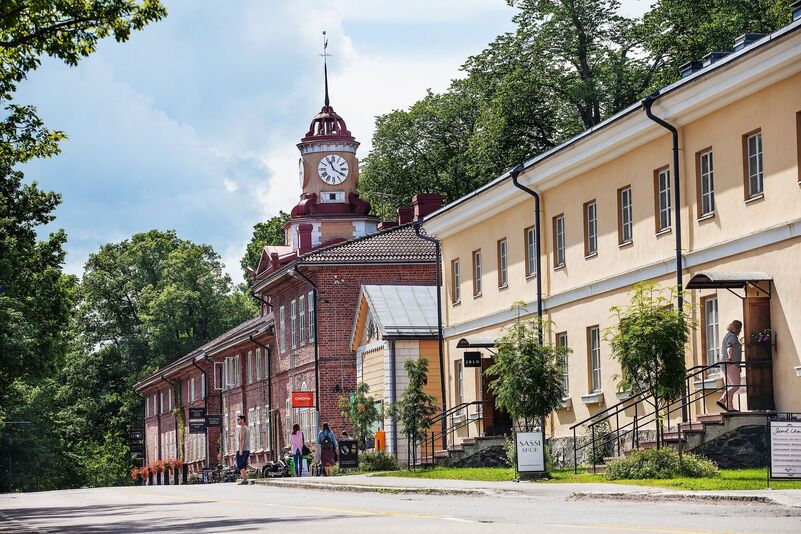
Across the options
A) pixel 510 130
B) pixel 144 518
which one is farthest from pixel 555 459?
pixel 510 130

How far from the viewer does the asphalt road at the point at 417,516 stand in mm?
15570

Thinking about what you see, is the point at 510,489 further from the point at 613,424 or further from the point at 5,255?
the point at 5,255

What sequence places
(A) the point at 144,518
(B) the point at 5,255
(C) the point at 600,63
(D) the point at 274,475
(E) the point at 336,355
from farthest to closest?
(C) the point at 600,63, (E) the point at 336,355, (D) the point at 274,475, (B) the point at 5,255, (A) the point at 144,518

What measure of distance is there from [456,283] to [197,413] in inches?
1258

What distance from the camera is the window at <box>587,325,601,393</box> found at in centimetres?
3459

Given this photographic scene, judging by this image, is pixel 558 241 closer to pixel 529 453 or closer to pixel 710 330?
pixel 710 330

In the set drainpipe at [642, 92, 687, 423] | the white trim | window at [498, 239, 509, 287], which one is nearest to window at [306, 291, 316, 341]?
the white trim

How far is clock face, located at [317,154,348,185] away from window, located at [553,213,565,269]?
46.2m

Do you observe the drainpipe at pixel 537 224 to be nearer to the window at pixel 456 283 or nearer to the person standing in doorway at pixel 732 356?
the window at pixel 456 283

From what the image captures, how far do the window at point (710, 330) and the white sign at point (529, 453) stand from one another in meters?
3.69

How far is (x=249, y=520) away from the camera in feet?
64.3

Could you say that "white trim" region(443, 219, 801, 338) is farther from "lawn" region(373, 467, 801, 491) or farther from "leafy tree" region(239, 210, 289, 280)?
"leafy tree" region(239, 210, 289, 280)

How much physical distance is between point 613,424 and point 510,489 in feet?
26.5

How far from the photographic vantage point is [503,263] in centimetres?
4084
